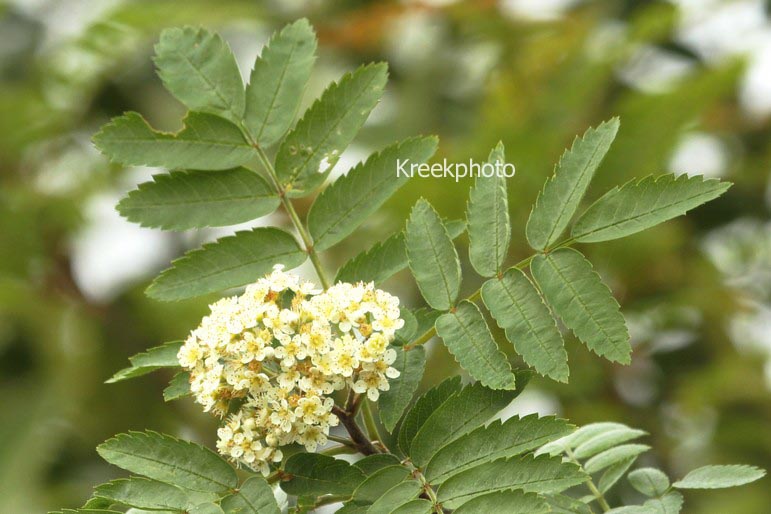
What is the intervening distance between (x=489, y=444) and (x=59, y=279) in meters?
2.74

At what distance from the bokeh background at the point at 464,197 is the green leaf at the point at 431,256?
1.70 meters

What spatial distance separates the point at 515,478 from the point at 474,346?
153 millimetres

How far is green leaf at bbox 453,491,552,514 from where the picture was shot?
2.91 feet

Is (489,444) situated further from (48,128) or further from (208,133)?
(48,128)

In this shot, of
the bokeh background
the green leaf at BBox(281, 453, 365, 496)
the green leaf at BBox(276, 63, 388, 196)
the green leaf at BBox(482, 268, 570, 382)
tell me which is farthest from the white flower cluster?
the bokeh background

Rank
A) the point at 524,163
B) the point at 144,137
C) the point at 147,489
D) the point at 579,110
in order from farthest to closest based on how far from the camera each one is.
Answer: the point at 579,110
the point at 524,163
the point at 144,137
the point at 147,489

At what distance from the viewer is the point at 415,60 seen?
13.3ft

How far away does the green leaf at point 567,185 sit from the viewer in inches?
42.3

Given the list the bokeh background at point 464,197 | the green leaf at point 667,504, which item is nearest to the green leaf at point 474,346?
the green leaf at point 667,504

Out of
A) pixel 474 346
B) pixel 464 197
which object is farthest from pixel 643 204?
pixel 464 197

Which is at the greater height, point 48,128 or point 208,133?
point 48,128

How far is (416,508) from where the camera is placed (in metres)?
0.96

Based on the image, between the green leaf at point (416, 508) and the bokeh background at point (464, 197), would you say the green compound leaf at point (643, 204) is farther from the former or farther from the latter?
the bokeh background at point (464, 197)

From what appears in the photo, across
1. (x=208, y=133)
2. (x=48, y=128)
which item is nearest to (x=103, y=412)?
(x=48, y=128)
